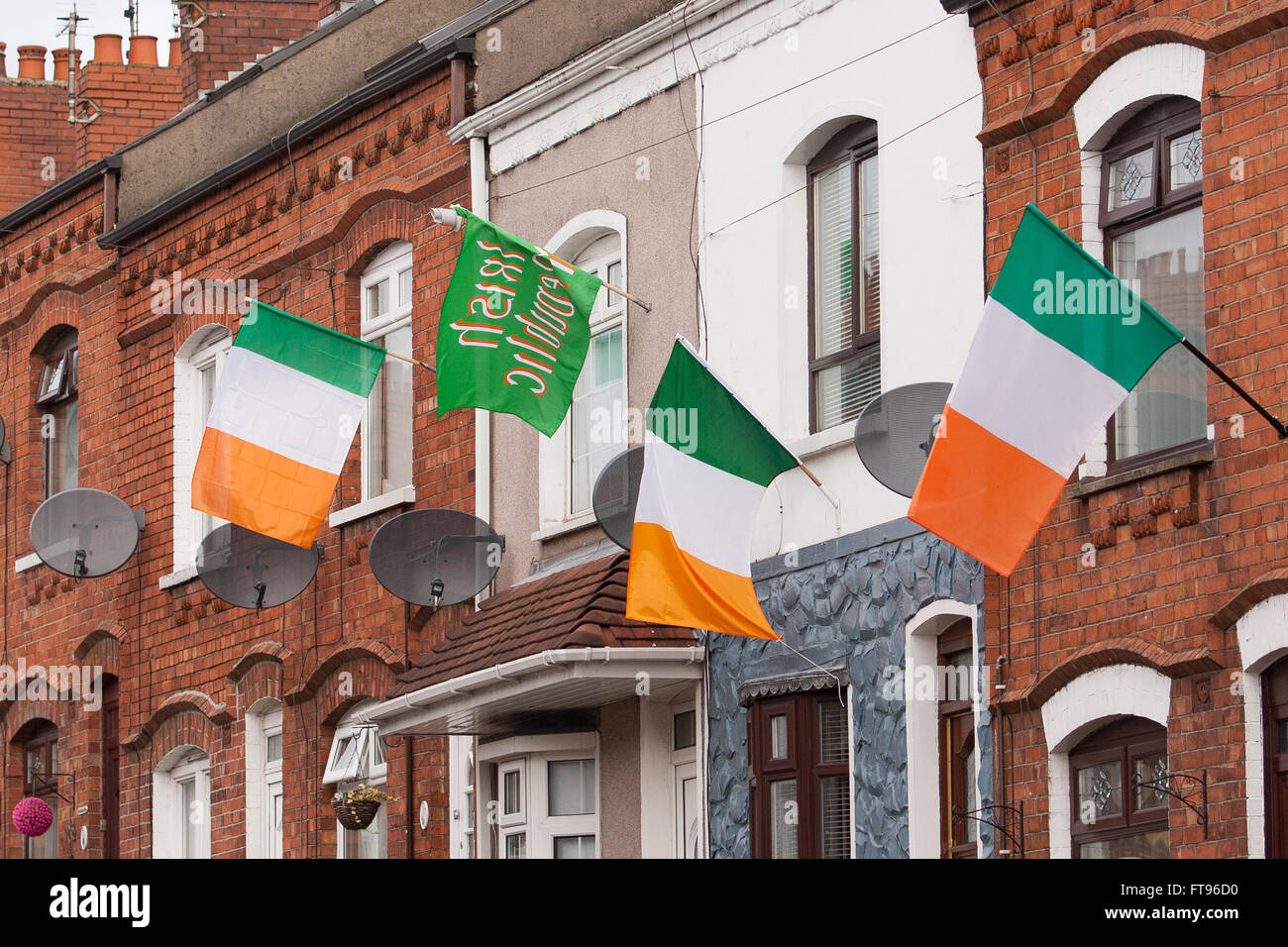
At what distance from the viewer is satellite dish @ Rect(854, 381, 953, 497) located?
554 inches

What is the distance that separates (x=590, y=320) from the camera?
18.5 meters

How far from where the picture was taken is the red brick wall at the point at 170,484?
20.1 m

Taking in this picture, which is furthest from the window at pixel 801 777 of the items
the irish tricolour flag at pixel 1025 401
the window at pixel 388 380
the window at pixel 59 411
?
the window at pixel 59 411

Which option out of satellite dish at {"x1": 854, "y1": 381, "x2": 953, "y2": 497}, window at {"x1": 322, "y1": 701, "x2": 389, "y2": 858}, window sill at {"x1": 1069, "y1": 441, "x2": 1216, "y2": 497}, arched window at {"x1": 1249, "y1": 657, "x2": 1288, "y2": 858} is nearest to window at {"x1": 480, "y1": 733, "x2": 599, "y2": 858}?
window at {"x1": 322, "y1": 701, "x2": 389, "y2": 858}

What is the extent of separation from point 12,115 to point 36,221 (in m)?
4.07

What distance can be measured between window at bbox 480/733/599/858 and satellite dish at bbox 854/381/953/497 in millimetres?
4601

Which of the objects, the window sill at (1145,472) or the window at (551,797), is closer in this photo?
the window sill at (1145,472)

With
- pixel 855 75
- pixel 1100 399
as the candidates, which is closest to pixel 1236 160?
pixel 1100 399

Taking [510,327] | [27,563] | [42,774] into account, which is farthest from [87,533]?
[510,327]

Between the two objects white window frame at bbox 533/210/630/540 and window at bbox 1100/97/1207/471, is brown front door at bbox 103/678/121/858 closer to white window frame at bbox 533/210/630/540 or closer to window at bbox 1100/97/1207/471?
white window frame at bbox 533/210/630/540

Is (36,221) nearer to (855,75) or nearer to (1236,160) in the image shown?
(855,75)

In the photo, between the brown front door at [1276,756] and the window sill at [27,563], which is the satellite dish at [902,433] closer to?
the brown front door at [1276,756]

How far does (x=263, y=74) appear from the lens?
22.6 metres

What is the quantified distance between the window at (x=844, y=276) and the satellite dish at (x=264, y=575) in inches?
228
